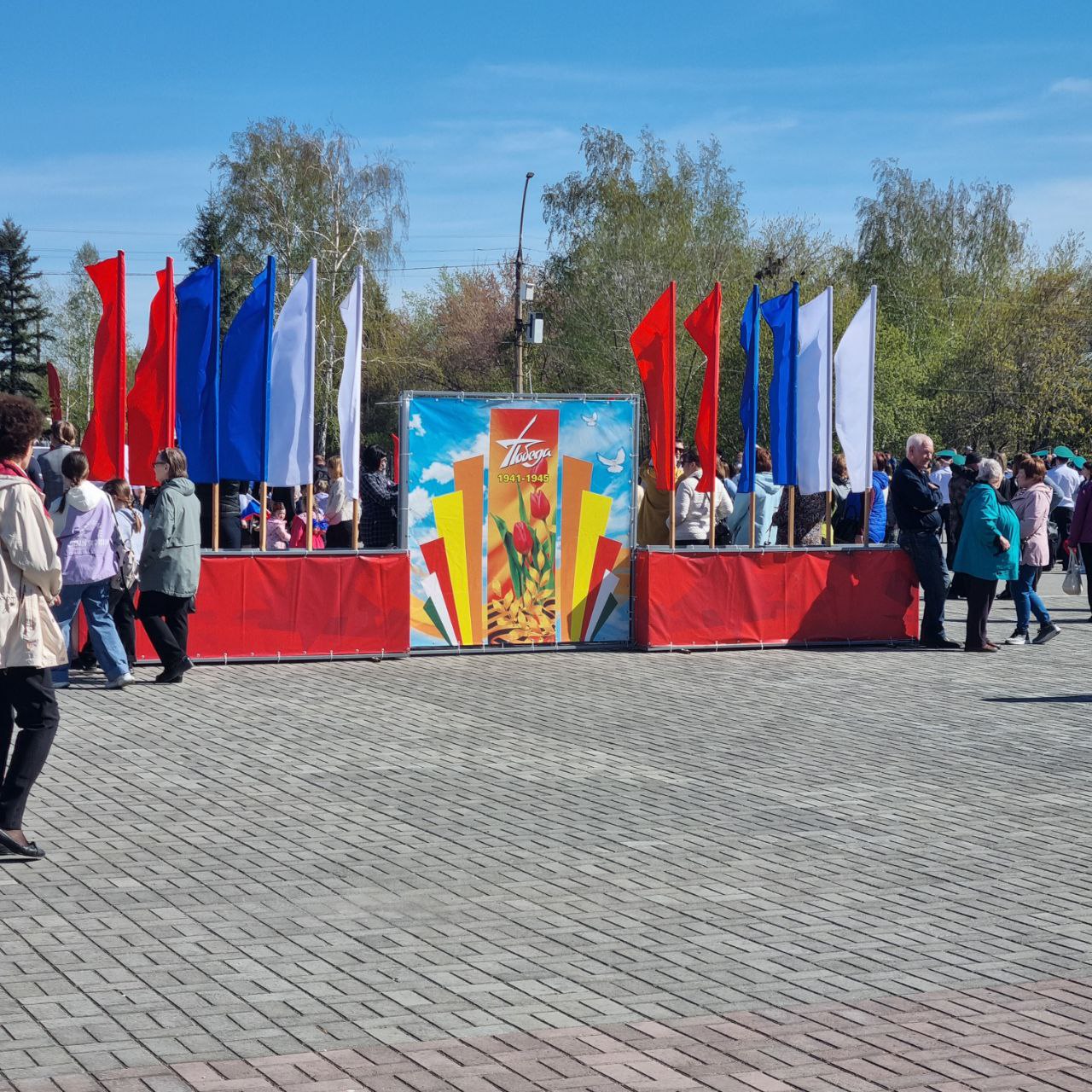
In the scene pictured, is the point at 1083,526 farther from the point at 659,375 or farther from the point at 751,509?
the point at 659,375

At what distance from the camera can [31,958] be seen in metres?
5.43

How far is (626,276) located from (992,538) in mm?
37926

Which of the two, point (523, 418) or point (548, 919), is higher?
point (523, 418)

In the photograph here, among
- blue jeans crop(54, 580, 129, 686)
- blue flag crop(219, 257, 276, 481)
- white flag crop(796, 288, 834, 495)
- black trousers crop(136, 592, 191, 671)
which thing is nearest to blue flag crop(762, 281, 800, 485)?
white flag crop(796, 288, 834, 495)

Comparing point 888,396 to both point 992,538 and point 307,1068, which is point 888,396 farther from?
point 307,1068

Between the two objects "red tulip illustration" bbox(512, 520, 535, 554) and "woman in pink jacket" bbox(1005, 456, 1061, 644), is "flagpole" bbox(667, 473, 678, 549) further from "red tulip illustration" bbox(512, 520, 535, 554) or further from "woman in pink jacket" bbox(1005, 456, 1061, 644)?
"woman in pink jacket" bbox(1005, 456, 1061, 644)

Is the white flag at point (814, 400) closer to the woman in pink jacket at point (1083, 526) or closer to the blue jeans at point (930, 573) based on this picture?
the blue jeans at point (930, 573)

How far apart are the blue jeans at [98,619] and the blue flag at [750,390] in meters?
5.87

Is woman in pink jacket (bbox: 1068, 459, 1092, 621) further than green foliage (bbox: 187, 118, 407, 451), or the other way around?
green foliage (bbox: 187, 118, 407, 451)

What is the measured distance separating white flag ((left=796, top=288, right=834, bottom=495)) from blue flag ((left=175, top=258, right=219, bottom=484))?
5367 mm

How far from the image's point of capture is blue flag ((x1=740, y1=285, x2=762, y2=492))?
14.6 metres

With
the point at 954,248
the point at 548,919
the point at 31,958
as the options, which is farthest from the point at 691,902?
the point at 954,248

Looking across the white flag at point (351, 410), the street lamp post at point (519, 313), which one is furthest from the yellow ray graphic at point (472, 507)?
the street lamp post at point (519, 313)

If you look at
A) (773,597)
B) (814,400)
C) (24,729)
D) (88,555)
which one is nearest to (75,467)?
(88,555)
